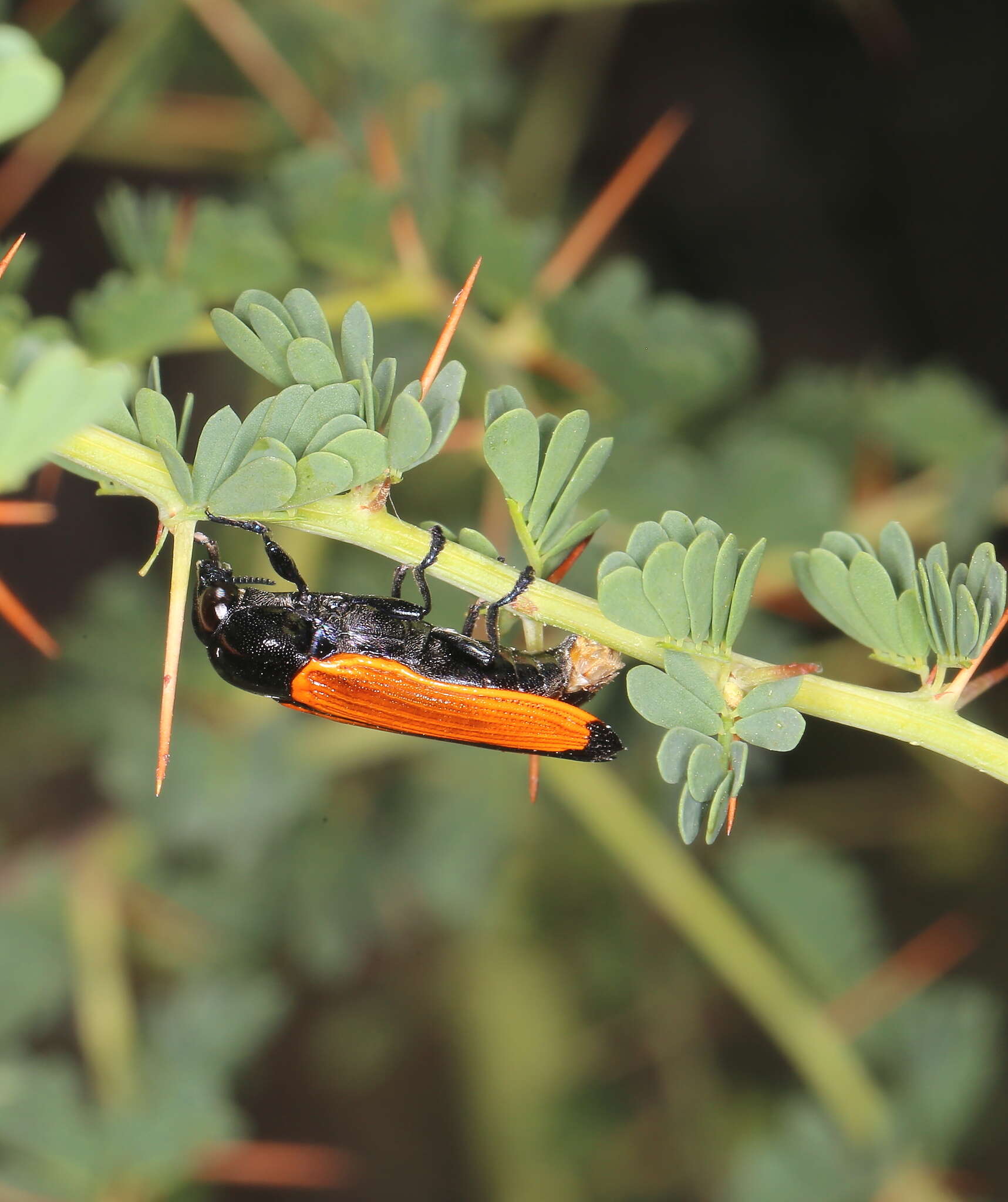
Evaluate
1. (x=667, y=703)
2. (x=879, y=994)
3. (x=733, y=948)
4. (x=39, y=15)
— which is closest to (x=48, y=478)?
(x=667, y=703)

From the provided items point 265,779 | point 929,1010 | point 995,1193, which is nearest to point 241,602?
point 265,779

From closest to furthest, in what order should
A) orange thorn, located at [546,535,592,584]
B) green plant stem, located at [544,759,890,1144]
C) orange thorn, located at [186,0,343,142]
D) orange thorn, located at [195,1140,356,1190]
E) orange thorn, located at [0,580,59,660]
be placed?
orange thorn, located at [0,580,59,660], orange thorn, located at [546,535,592,584], orange thorn, located at [186,0,343,142], green plant stem, located at [544,759,890,1144], orange thorn, located at [195,1140,356,1190]

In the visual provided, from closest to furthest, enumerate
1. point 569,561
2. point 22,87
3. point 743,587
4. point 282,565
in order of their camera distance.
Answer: point 22,87 < point 743,587 < point 569,561 < point 282,565

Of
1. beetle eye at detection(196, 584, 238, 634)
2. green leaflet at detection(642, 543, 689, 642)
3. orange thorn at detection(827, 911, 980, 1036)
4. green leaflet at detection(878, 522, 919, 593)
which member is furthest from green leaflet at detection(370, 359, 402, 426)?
orange thorn at detection(827, 911, 980, 1036)

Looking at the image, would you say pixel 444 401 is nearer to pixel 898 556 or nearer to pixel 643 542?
pixel 643 542

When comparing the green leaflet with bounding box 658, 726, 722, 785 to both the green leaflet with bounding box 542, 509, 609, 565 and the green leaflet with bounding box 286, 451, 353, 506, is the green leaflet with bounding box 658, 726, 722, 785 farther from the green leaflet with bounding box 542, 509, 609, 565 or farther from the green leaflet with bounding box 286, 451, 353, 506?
the green leaflet with bounding box 286, 451, 353, 506

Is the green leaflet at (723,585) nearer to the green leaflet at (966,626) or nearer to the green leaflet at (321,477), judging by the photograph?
the green leaflet at (966,626)
